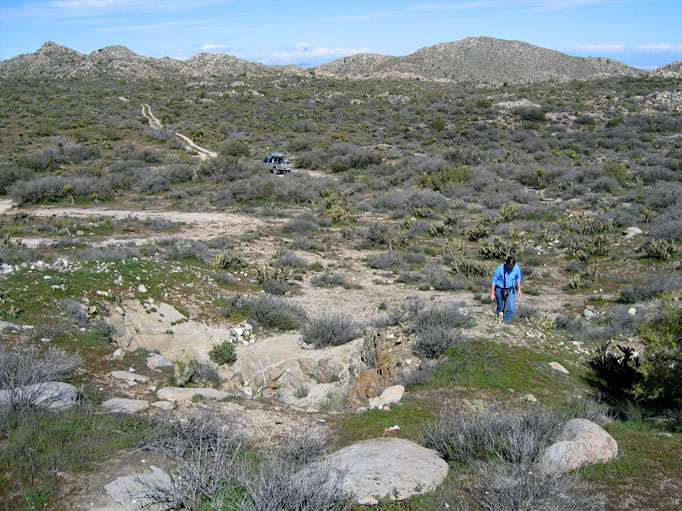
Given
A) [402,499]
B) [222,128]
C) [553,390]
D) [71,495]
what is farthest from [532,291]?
[222,128]

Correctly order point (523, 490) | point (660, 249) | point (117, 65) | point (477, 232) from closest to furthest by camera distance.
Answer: point (523, 490), point (660, 249), point (477, 232), point (117, 65)

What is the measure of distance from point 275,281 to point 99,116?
41218 mm

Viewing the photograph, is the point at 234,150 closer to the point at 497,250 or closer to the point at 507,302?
the point at 497,250

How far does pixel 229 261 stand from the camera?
14039mm

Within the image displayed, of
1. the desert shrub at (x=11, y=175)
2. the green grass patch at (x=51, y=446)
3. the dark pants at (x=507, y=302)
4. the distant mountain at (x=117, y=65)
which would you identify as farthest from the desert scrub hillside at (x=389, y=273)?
the distant mountain at (x=117, y=65)

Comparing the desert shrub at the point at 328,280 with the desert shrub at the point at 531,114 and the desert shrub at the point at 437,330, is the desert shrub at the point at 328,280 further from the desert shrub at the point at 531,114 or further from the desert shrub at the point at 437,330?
the desert shrub at the point at 531,114

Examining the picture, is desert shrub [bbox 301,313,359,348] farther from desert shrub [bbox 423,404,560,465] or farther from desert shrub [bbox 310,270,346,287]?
desert shrub [bbox 423,404,560,465]

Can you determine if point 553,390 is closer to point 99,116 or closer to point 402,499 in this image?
point 402,499

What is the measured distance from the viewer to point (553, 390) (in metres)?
7.49

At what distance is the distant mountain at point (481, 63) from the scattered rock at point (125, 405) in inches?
3581

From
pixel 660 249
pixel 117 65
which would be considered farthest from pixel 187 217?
pixel 117 65

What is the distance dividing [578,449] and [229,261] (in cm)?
1079

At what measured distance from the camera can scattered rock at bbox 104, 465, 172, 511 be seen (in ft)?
13.1

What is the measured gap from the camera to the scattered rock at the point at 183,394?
675 centimetres
